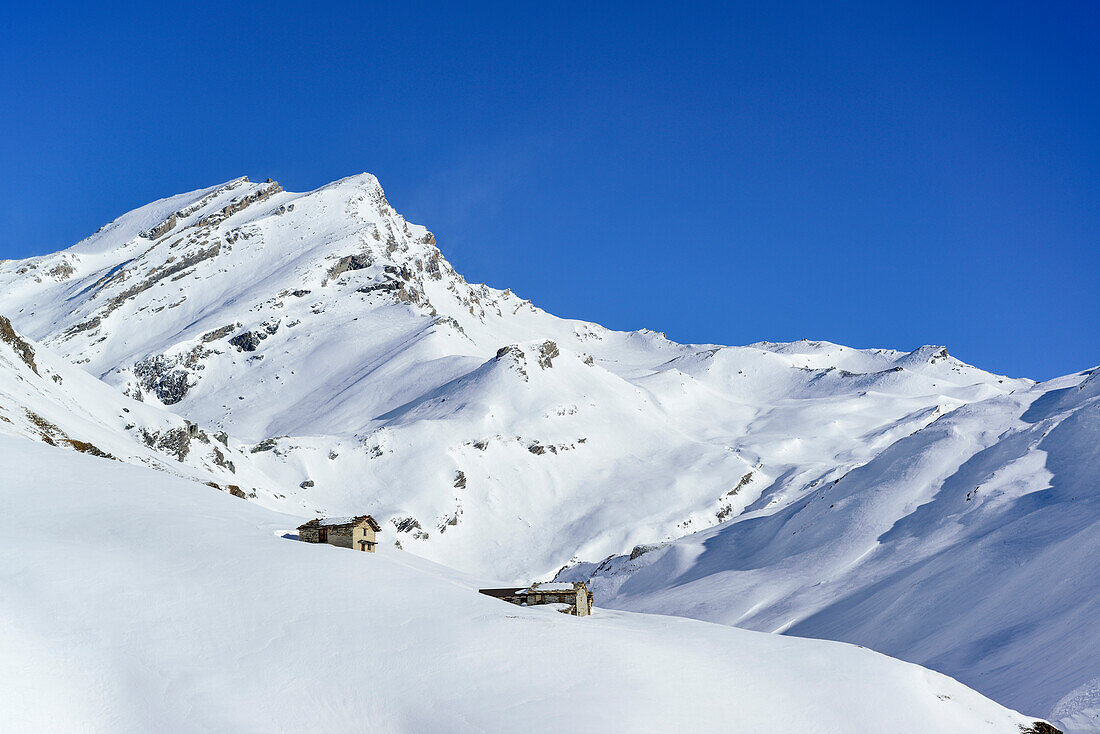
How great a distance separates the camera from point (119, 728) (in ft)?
92.9

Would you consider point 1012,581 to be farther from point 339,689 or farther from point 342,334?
point 342,334

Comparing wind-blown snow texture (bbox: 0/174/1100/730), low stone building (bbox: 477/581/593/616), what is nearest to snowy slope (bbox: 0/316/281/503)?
wind-blown snow texture (bbox: 0/174/1100/730)

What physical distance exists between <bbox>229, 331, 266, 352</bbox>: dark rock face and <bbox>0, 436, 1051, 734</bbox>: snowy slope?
143m

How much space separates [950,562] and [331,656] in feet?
154

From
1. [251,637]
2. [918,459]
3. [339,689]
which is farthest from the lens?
[918,459]

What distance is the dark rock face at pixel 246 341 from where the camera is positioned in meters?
183

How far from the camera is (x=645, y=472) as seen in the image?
144125 millimetres

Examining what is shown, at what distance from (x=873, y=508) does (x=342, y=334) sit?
135137 millimetres

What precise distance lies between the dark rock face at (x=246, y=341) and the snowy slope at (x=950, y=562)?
107119 mm

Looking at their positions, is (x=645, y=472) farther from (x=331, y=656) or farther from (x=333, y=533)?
(x=331, y=656)

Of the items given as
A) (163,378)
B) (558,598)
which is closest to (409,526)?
(163,378)

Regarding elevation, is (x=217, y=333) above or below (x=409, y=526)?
above

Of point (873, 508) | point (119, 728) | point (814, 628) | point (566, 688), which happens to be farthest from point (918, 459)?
point (119, 728)

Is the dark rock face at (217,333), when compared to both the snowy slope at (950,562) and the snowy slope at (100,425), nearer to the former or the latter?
the snowy slope at (100,425)
